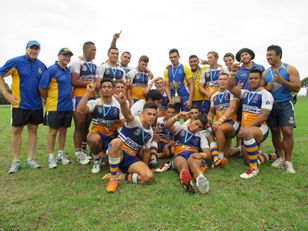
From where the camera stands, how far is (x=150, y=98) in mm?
5688

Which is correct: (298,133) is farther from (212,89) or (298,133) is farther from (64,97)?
(64,97)

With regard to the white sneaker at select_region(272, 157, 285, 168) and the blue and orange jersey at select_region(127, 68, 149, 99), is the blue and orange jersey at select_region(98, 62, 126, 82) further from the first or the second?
the white sneaker at select_region(272, 157, 285, 168)

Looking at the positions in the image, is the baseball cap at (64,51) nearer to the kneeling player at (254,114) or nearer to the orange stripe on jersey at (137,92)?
the orange stripe on jersey at (137,92)

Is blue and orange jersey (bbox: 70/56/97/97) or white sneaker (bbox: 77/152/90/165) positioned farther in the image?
blue and orange jersey (bbox: 70/56/97/97)

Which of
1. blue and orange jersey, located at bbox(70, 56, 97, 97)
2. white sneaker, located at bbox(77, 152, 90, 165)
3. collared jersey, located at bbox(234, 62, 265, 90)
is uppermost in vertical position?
collared jersey, located at bbox(234, 62, 265, 90)

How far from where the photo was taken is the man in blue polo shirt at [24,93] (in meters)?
5.11

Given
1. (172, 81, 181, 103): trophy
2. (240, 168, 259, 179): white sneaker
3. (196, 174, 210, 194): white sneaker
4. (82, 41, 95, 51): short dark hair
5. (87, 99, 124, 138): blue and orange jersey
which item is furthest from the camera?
(172, 81, 181, 103): trophy

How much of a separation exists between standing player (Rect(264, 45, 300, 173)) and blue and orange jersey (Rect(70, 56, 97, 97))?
421 cm

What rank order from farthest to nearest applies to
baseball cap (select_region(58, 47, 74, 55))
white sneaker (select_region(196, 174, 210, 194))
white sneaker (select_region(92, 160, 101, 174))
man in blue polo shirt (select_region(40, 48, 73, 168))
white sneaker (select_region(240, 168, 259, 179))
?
baseball cap (select_region(58, 47, 74, 55)) < man in blue polo shirt (select_region(40, 48, 73, 168)) < white sneaker (select_region(92, 160, 101, 174)) < white sneaker (select_region(240, 168, 259, 179)) < white sneaker (select_region(196, 174, 210, 194))

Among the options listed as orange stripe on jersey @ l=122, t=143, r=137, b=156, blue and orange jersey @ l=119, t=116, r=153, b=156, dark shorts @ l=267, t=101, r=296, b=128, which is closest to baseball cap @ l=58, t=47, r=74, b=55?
blue and orange jersey @ l=119, t=116, r=153, b=156

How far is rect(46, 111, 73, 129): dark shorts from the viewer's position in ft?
17.8

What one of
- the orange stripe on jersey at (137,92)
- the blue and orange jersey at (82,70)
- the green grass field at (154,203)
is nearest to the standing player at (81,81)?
the blue and orange jersey at (82,70)

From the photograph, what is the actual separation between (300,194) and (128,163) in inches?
120

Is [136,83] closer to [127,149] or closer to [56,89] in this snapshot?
[56,89]
